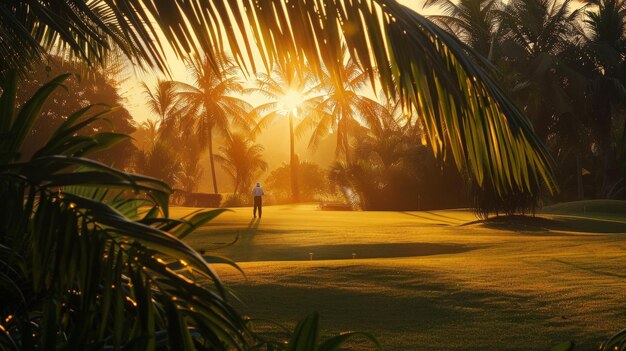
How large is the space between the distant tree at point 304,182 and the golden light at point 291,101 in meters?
8.40

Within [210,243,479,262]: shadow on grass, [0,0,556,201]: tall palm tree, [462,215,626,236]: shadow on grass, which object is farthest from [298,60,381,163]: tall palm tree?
[0,0,556,201]: tall palm tree

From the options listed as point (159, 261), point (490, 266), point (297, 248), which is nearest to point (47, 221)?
point (159, 261)

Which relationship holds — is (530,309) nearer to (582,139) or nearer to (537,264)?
(537,264)

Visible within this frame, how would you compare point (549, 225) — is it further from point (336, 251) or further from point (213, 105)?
point (213, 105)

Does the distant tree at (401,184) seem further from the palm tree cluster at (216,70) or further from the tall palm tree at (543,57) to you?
the palm tree cluster at (216,70)

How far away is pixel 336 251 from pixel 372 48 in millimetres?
14097

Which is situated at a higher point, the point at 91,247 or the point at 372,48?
the point at 372,48

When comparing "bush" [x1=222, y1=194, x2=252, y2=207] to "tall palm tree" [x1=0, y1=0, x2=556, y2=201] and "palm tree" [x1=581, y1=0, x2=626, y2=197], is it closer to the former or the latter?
"palm tree" [x1=581, y1=0, x2=626, y2=197]

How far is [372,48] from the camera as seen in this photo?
7.34 feet

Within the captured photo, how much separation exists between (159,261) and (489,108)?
108cm

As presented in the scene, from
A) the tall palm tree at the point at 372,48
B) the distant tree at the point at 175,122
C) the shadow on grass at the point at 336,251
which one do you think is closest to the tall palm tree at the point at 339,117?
the distant tree at the point at 175,122

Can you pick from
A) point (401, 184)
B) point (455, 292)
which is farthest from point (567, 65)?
point (455, 292)

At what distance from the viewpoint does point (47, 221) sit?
1.72 meters

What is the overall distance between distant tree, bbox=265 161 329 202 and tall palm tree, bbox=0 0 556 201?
186 ft
